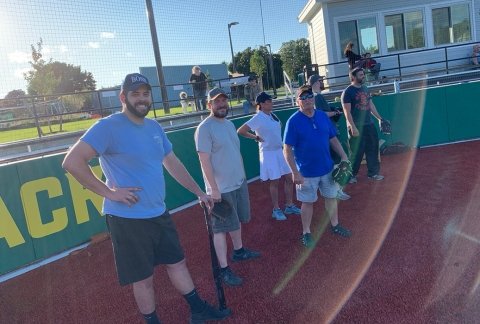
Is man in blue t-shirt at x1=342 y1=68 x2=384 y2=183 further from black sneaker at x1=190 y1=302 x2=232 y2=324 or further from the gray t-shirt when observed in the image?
black sneaker at x1=190 y1=302 x2=232 y2=324

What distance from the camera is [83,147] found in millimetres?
2660

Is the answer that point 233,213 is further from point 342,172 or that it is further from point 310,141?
point 342,172

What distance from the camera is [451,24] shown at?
16.4 m

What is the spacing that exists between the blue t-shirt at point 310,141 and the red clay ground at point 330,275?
0.94 metres

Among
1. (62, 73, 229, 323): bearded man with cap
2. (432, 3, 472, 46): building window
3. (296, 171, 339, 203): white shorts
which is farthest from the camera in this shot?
(432, 3, 472, 46): building window

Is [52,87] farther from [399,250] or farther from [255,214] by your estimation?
[399,250]

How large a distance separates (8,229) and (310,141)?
3845mm

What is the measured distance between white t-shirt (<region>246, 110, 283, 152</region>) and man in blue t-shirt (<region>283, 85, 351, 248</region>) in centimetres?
110

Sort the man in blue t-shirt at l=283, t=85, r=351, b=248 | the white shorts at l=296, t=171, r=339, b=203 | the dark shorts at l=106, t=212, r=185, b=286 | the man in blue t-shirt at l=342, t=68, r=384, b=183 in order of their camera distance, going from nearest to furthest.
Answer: the dark shorts at l=106, t=212, r=185, b=286, the man in blue t-shirt at l=283, t=85, r=351, b=248, the white shorts at l=296, t=171, r=339, b=203, the man in blue t-shirt at l=342, t=68, r=384, b=183

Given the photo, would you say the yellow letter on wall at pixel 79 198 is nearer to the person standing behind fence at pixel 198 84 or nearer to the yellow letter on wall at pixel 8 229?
the yellow letter on wall at pixel 8 229

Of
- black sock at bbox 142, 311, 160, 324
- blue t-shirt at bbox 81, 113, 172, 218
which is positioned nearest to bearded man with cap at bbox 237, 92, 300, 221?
blue t-shirt at bbox 81, 113, 172, 218

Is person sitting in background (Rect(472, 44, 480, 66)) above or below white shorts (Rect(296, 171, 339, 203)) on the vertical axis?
above

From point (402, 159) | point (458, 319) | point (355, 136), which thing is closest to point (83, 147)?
point (458, 319)

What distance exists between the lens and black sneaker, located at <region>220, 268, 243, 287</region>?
400 cm
